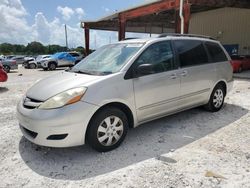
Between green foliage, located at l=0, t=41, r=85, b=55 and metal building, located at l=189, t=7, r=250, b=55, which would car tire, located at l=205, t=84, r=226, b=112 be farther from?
green foliage, located at l=0, t=41, r=85, b=55

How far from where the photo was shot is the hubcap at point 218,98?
216 inches

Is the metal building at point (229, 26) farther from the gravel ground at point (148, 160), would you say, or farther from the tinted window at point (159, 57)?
the tinted window at point (159, 57)

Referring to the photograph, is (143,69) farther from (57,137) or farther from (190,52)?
(57,137)

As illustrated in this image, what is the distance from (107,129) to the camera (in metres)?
3.60

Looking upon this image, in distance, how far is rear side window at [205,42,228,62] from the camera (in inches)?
211

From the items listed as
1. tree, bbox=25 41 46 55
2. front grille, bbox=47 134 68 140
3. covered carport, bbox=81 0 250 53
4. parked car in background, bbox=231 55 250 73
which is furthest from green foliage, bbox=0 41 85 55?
front grille, bbox=47 134 68 140

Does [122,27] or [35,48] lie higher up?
[35,48]

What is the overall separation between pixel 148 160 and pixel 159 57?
1825 mm

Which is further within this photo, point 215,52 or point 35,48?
point 35,48

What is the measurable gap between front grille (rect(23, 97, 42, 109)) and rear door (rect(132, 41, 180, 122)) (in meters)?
1.46

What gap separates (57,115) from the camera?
10.5ft

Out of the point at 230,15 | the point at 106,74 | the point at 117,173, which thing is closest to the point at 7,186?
the point at 117,173

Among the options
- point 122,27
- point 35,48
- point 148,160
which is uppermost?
point 35,48

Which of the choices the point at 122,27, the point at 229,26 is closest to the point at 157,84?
the point at 122,27
